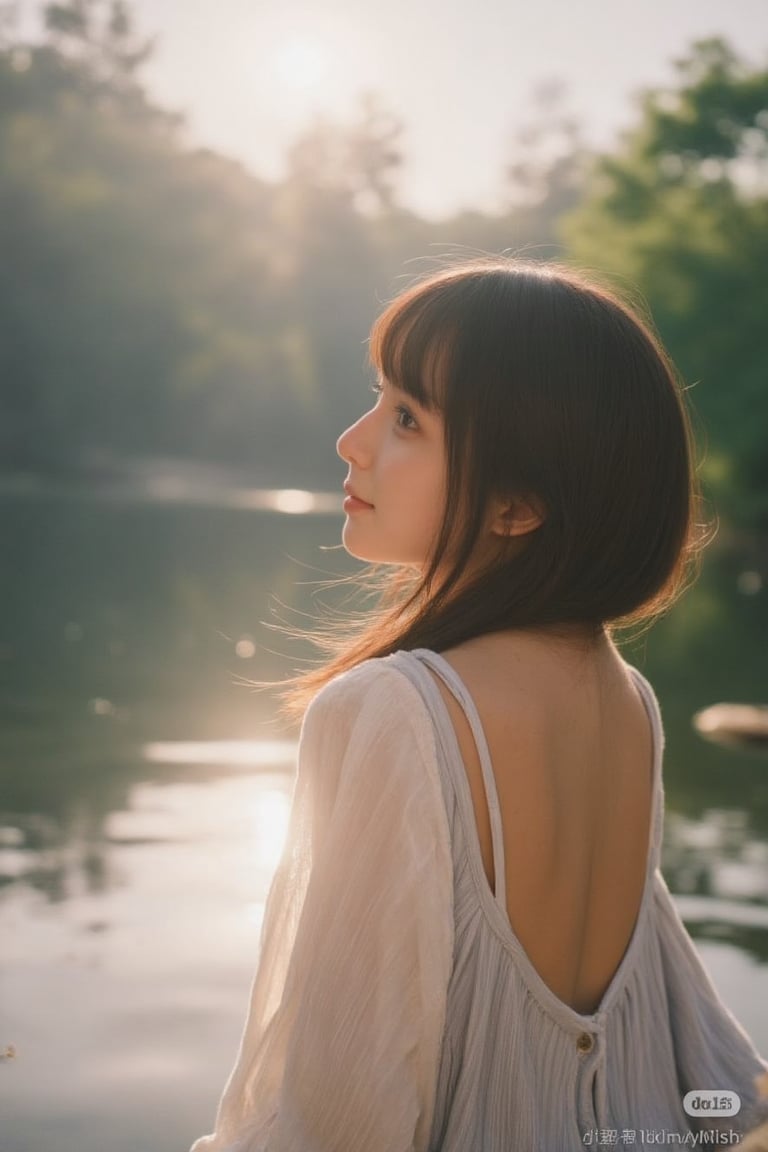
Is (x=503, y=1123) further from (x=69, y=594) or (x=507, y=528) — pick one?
(x=69, y=594)

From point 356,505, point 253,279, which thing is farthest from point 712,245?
point 356,505

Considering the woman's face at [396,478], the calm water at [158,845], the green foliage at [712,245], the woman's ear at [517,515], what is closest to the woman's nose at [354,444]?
the woman's face at [396,478]

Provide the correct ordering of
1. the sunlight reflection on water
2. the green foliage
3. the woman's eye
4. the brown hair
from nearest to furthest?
1. the brown hair
2. the woman's eye
3. the sunlight reflection on water
4. the green foliage

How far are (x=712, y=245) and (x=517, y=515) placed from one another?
28.9 metres

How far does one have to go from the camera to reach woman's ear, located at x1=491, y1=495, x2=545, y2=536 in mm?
1792

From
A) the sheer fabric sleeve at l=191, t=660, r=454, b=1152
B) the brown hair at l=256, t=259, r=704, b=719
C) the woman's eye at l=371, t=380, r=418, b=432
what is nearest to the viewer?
the sheer fabric sleeve at l=191, t=660, r=454, b=1152

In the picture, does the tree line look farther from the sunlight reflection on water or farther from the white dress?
the white dress

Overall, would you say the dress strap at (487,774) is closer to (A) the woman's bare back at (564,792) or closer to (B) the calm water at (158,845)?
(A) the woman's bare back at (564,792)

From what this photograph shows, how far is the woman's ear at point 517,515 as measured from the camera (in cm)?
179

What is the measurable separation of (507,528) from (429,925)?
0.43 meters

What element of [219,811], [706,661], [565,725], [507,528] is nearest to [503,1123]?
[565,725]

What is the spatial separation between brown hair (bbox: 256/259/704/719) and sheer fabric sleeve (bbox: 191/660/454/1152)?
18 centimetres

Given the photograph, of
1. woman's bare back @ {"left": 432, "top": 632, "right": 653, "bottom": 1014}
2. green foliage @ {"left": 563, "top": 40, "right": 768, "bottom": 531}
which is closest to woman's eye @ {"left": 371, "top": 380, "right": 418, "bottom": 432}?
woman's bare back @ {"left": 432, "top": 632, "right": 653, "bottom": 1014}

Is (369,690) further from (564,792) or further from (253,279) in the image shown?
(253,279)
